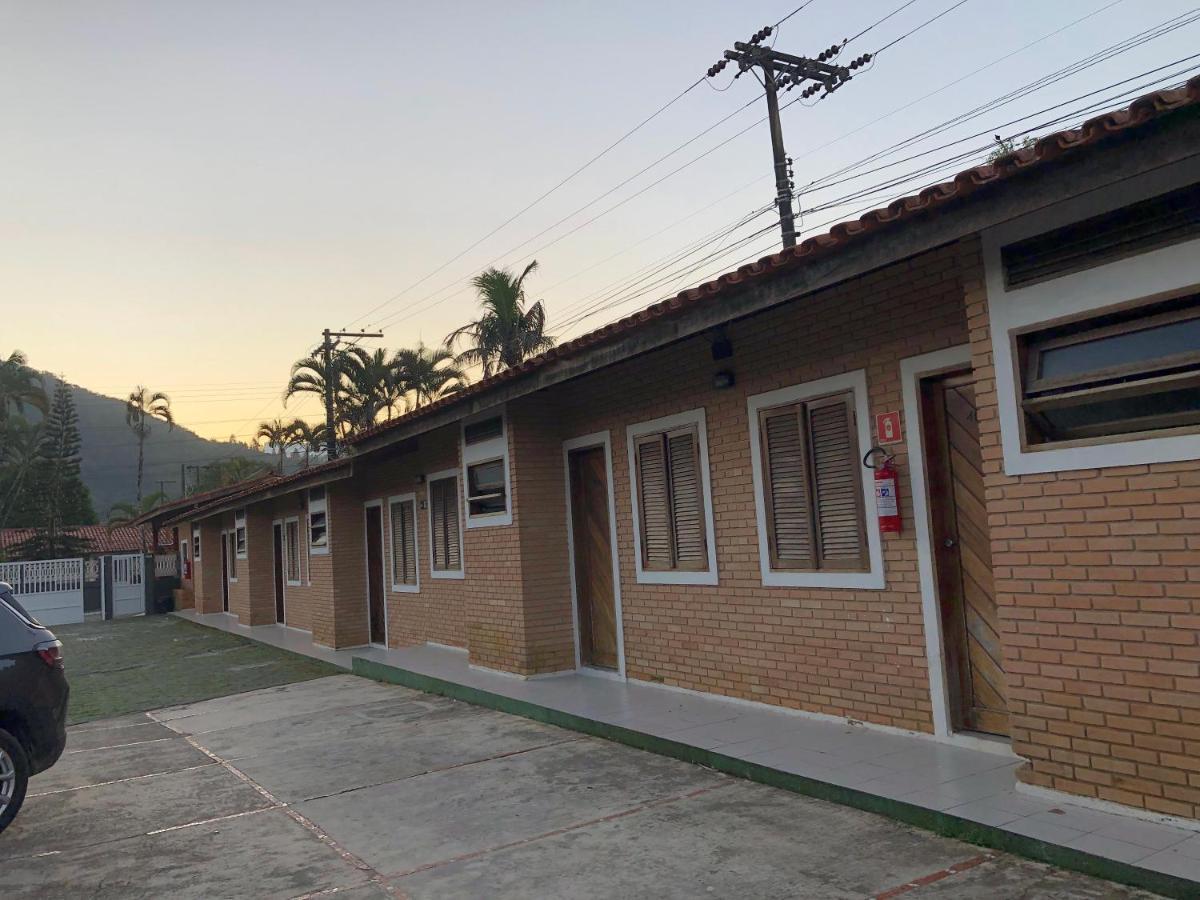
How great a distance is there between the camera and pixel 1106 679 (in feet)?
14.1

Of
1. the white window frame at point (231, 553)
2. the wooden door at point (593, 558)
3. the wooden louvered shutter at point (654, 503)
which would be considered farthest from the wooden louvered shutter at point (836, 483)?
the white window frame at point (231, 553)

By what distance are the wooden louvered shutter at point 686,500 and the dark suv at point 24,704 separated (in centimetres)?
480

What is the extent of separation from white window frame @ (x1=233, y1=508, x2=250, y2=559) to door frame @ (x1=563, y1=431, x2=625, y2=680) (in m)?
13.8

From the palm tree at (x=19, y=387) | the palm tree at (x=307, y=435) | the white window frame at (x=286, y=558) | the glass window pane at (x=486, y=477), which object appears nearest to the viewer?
the glass window pane at (x=486, y=477)

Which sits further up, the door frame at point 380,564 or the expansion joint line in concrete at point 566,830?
the door frame at point 380,564

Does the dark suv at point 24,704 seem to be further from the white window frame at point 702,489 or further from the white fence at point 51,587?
the white fence at point 51,587

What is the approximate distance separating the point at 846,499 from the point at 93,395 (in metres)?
139

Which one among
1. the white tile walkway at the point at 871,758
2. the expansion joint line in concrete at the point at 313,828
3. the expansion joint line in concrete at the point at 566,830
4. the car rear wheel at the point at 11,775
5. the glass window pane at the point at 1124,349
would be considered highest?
the glass window pane at the point at 1124,349

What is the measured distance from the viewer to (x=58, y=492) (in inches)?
1975

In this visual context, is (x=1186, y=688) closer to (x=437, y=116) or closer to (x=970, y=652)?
(x=970, y=652)

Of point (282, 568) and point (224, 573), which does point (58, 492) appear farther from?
point (282, 568)

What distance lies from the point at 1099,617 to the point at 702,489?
381 centimetres

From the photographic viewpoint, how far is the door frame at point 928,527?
5.75m

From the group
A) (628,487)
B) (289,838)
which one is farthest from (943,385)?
(289,838)
